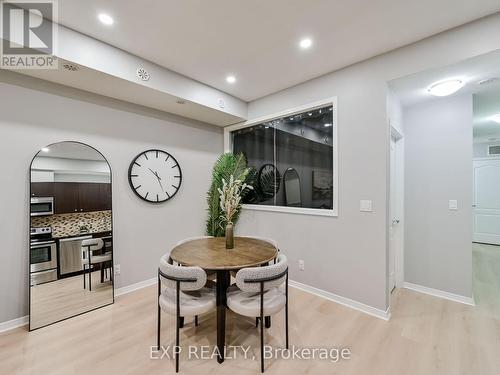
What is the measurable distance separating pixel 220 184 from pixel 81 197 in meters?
1.95

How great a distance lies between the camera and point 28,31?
1.93m

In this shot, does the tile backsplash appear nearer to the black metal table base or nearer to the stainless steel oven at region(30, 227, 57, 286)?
the stainless steel oven at region(30, 227, 57, 286)

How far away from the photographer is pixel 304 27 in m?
2.11

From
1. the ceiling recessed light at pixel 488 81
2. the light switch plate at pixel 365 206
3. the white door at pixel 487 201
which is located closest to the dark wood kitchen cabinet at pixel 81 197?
the light switch plate at pixel 365 206

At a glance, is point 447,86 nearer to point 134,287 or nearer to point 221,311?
point 221,311

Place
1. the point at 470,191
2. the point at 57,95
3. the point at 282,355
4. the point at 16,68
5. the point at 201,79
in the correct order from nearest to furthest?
1. the point at 282,355
2. the point at 16,68
3. the point at 57,95
4. the point at 470,191
5. the point at 201,79

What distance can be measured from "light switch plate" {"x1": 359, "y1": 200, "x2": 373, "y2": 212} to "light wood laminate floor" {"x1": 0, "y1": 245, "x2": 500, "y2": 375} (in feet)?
3.87

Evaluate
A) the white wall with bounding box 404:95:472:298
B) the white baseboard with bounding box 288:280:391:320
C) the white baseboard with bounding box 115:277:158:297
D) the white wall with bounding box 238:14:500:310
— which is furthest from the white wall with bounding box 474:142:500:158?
the white baseboard with bounding box 115:277:158:297

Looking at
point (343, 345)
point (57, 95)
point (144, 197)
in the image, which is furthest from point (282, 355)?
point (57, 95)

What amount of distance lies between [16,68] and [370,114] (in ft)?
12.1

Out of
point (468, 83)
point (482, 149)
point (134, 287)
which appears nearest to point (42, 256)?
point (134, 287)

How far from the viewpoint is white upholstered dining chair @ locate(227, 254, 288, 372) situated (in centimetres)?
174

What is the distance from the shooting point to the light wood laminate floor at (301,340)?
5.85 feet

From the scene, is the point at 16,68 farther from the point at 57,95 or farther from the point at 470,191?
the point at 470,191
